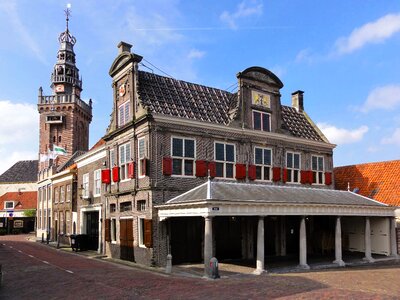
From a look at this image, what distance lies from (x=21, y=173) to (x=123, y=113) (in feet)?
182

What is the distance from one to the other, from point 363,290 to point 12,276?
1394cm

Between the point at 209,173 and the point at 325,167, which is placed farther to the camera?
the point at 325,167

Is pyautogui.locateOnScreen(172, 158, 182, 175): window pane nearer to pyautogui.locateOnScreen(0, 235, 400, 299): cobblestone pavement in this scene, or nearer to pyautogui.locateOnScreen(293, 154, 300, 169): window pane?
pyautogui.locateOnScreen(0, 235, 400, 299): cobblestone pavement

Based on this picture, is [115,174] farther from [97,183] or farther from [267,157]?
[267,157]

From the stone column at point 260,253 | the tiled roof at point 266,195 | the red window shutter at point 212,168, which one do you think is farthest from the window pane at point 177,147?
the stone column at point 260,253

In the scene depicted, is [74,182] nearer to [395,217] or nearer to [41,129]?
[395,217]

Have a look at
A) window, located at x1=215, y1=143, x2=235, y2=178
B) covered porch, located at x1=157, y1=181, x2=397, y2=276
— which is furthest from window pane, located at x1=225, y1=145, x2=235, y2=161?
covered porch, located at x1=157, y1=181, x2=397, y2=276

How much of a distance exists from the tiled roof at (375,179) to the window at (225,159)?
467 inches

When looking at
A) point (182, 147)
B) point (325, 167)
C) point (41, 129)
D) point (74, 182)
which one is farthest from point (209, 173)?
point (41, 129)

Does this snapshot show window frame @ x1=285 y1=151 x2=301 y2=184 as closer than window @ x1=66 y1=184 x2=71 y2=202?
Yes

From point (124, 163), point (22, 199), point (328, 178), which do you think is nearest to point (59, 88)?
point (22, 199)

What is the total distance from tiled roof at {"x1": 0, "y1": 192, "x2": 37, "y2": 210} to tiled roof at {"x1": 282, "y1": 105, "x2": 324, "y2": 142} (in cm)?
4487

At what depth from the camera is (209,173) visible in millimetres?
21250

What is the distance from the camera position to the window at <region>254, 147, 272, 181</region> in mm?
24562
